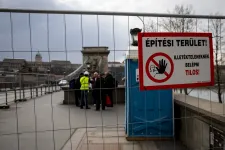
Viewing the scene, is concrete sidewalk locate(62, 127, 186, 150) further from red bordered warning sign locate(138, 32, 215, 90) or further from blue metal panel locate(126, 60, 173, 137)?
red bordered warning sign locate(138, 32, 215, 90)

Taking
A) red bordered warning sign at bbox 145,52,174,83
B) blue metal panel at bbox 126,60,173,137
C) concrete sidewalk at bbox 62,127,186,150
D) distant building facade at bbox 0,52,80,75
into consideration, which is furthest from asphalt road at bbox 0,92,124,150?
red bordered warning sign at bbox 145,52,174,83

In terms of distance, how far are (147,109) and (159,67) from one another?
2.70 m

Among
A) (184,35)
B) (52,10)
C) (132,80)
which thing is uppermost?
(52,10)

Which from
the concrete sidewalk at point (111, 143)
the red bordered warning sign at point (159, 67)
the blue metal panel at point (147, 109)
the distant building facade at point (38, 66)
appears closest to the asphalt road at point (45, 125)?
the concrete sidewalk at point (111, 143)

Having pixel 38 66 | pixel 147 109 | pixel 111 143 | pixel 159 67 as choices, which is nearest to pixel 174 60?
pixel 159 67

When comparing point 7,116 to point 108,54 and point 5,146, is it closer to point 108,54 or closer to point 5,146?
point 5,146

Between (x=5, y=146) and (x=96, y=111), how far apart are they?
3833 millimetres

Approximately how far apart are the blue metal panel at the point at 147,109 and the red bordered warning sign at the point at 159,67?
242cm

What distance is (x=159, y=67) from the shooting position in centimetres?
307

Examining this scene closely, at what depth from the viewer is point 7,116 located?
30.3 feet

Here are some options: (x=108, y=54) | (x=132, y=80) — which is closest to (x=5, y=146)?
(x=132, y=80)

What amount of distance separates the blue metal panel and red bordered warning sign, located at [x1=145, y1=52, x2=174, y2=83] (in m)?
2.42

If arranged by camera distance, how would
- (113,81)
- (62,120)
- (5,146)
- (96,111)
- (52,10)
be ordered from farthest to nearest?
(96,111), (62,120), (5,146), (113,81), (52,10)

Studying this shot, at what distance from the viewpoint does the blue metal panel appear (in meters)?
5.58
